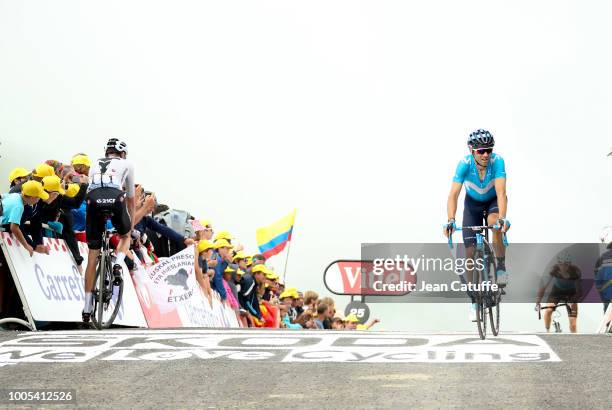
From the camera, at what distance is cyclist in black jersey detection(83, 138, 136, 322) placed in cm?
1315

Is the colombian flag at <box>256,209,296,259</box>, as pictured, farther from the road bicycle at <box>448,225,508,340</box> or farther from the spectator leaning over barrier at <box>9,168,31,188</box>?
the road bicycle at <box>448,225,508,340</box>

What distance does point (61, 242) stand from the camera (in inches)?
623

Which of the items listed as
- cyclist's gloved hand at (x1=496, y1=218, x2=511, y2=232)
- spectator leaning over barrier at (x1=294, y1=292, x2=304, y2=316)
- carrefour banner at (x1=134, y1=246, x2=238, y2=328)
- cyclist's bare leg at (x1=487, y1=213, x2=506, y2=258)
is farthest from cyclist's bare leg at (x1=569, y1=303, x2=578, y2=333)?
cyclist's gloved hand at (x1=496, y1=218, x2=511, y2=232)

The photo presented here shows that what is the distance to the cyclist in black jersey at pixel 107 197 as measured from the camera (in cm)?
1315

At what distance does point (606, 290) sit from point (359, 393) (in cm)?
1316

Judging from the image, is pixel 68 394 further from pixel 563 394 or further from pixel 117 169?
pixel 117 169

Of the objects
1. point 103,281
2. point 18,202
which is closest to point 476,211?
point 103,281

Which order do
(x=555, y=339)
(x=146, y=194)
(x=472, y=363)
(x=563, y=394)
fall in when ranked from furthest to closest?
(x=146, y=194)
(x=555, y=339)
(x=472, y=363)
(x=563, y=394)

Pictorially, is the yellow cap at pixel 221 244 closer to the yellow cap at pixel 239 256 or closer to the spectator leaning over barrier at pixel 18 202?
A: the yellow cap at pixel 239 256

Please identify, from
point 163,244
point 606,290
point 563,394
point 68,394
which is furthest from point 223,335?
point 606,290

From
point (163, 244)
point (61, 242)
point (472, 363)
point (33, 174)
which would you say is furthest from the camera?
point (163, 244)

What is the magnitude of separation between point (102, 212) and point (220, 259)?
7461 millimetres

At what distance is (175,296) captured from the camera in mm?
18938

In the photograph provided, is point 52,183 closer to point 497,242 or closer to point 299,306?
point 497,242
